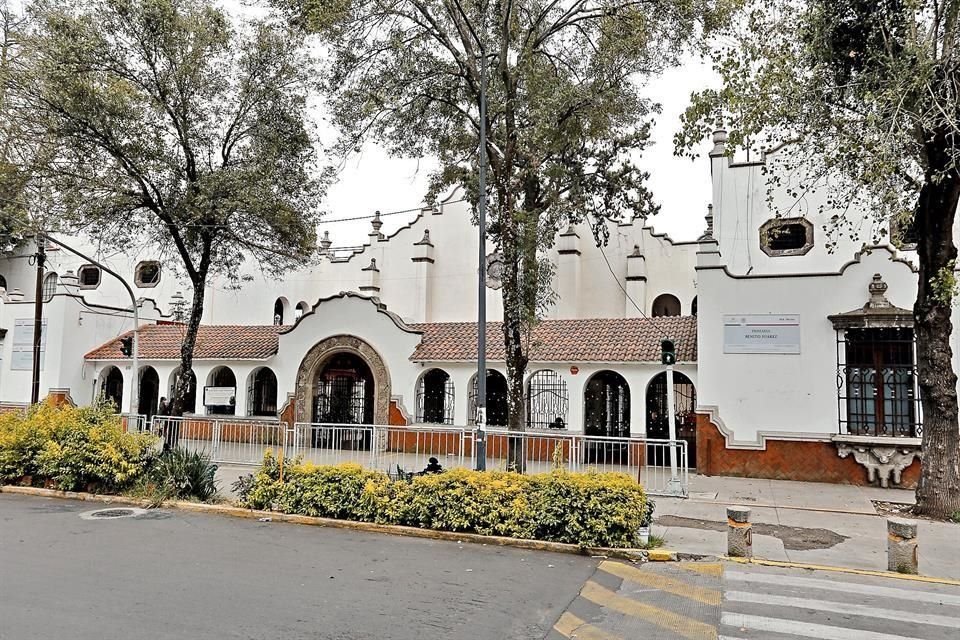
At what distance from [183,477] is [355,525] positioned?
365cm

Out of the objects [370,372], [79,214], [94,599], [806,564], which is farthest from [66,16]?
[806,564]

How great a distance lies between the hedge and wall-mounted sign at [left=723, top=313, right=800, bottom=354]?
755 centimetres

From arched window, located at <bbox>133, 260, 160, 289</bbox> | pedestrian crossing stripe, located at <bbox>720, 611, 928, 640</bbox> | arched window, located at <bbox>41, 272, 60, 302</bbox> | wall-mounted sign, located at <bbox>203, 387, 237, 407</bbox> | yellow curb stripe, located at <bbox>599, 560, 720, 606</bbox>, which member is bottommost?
yellow curb stripe, located at <bbox>599, 560, 720, 606</bbox>

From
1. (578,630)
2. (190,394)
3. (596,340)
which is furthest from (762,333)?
(190,394)

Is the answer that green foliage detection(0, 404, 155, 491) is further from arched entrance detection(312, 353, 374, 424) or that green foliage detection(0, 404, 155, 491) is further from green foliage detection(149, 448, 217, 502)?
arched entrance detection(312, 353, 374, 424)

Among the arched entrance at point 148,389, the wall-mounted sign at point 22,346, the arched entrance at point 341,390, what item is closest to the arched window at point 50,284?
the wall-mounted sign at point 22,346

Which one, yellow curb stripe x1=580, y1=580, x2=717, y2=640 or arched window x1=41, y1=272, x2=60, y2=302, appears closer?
yellow curb stripe x1=580, y1=580, x2=717, y2=640

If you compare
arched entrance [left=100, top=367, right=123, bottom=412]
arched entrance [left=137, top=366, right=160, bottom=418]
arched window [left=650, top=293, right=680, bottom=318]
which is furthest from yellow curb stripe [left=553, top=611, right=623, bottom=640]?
arched entrance [left=100, top=367, right=123, bottom=412]

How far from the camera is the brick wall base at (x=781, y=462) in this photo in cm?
1418

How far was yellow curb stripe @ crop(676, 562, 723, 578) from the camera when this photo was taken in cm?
750

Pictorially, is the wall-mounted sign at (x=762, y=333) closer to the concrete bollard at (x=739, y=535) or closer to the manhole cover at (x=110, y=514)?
the concrete bollard at (x=739, y=535)

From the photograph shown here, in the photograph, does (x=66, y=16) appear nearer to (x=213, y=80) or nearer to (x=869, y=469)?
(x=213, y=80)

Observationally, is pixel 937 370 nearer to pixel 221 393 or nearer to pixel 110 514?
pixel 110 514

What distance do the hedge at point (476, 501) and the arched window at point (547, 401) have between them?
8858mm
